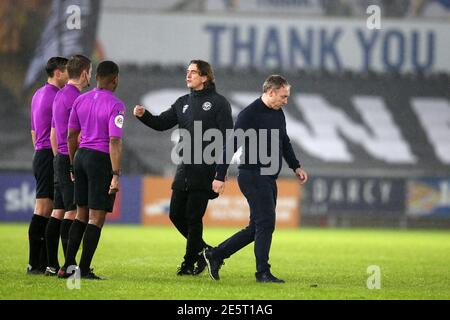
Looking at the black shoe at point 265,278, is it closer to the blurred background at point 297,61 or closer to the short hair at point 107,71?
the short hair at point 107,71

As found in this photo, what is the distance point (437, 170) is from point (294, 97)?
5.57m

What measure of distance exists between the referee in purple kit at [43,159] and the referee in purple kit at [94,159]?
854 mm

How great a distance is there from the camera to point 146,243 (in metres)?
18.3

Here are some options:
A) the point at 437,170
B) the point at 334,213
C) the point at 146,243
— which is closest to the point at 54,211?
the point at 146,243

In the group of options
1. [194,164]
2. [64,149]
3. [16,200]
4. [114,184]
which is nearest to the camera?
[114,184]

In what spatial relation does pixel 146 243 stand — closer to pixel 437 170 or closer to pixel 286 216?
pixel 286 216

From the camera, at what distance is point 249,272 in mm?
12133

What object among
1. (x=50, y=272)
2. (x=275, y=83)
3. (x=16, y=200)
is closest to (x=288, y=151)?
(x=275, y=83)

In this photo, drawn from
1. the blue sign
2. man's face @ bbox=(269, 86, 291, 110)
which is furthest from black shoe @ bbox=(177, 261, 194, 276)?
the blue sign

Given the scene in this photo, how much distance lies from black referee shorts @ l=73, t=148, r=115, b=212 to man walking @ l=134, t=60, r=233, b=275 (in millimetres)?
1051

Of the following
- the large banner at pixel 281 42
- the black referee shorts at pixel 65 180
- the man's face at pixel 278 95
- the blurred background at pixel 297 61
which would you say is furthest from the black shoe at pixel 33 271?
the large banner at pixel 281 42

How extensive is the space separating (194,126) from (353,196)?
740 inches

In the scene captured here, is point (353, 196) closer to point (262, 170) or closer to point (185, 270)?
point (185, 270)

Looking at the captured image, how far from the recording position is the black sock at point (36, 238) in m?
11.3
